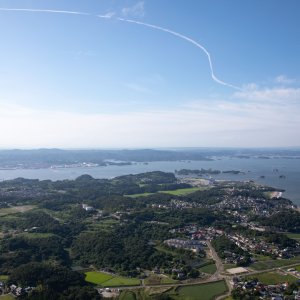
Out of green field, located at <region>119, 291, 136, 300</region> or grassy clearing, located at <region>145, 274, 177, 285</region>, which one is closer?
green field, located at <region>119, 291, 136, 300</region>

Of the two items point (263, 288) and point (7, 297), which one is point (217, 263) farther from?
point (7, 297)

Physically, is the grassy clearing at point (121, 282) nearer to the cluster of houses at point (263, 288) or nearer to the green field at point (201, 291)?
the green field at point (201, 291)

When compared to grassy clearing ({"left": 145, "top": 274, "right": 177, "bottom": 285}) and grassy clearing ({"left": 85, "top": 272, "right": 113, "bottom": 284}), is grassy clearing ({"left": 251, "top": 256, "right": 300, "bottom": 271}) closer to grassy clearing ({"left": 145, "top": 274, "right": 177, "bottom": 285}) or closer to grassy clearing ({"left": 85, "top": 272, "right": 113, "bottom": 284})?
grassy clearing ({"left": 145, "top": 274, "right": 177, "bottom": 285})

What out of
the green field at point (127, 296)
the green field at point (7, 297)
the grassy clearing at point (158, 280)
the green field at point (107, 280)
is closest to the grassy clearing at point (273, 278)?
the grassy clearing at point (158, 280)

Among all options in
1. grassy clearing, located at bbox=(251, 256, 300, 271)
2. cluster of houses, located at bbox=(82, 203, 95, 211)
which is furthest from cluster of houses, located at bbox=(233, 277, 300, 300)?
cluster of houses, located at bbox=(82, 203, 95, 211)

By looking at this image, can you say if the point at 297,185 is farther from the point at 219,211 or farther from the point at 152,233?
the point at 152,233

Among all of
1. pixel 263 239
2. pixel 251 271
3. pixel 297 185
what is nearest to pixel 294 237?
pixel 263 239

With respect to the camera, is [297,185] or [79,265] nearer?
[79,265]
